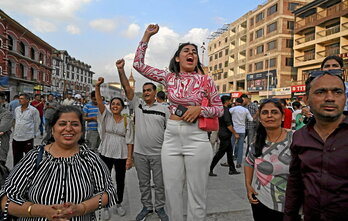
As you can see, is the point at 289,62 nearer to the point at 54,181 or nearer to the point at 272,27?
the point at 272,27

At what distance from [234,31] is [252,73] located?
36.3ft

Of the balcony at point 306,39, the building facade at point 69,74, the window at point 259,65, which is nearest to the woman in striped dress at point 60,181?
the balcony at point 306,39

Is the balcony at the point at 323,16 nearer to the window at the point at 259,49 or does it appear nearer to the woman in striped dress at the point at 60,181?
the window at the point at 259,49

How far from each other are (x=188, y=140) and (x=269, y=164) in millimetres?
712

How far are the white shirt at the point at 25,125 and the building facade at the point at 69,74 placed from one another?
132ft

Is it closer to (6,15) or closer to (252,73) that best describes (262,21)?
(252,73)

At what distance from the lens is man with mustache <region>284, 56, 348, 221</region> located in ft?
4.32

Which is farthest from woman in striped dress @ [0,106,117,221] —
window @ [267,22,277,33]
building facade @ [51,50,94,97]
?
building facade @ [51,50,94,97]

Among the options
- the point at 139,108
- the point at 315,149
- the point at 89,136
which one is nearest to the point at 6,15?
the point at 89,136

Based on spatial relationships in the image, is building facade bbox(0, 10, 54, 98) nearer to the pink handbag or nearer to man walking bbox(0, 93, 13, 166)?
man walking bbox(0, 93, 13, 166)

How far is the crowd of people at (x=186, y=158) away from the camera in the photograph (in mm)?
1393

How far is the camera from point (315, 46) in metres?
27.2

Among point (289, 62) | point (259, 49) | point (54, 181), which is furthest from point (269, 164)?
point (259, 49)

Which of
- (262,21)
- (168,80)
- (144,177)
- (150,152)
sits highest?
(262,21)
